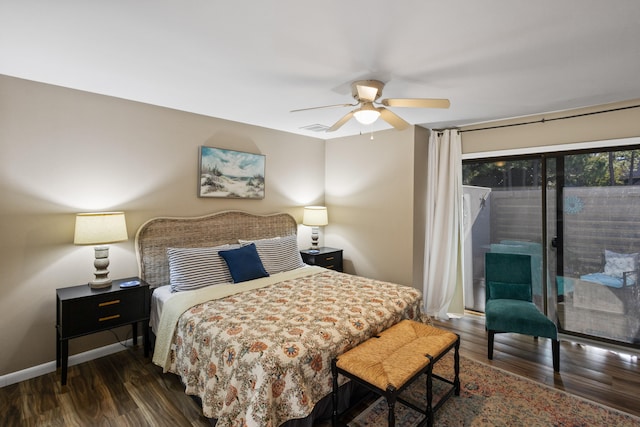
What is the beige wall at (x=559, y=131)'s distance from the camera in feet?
10.0

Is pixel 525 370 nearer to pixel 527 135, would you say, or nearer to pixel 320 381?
pixel 320 381

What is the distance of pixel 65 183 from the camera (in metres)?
2.79

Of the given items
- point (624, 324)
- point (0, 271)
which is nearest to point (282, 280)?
point (0, 271)

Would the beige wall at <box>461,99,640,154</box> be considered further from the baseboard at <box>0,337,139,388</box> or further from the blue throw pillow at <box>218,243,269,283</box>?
the baseboard at <box>0,337,139,388</box>

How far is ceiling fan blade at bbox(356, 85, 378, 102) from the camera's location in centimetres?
239

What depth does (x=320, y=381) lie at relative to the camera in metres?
1.97

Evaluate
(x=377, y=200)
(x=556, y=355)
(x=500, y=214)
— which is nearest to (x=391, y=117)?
(x=377, y=200)

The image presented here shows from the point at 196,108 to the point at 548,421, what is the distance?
4113 mm

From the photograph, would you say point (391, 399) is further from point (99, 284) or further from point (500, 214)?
point (500, 214)

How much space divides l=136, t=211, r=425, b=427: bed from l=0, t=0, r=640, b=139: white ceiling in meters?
1.57

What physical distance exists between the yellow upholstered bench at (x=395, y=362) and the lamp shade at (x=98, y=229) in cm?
218

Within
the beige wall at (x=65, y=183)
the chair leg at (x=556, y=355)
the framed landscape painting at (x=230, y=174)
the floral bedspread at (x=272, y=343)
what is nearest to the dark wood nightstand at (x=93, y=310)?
the beige wall at (x=65, y=183)

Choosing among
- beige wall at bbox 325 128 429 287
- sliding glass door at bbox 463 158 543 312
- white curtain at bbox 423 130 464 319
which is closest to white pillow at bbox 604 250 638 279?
sliding glass door at bbox 463 158 543 312

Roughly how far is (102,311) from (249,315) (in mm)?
1328
